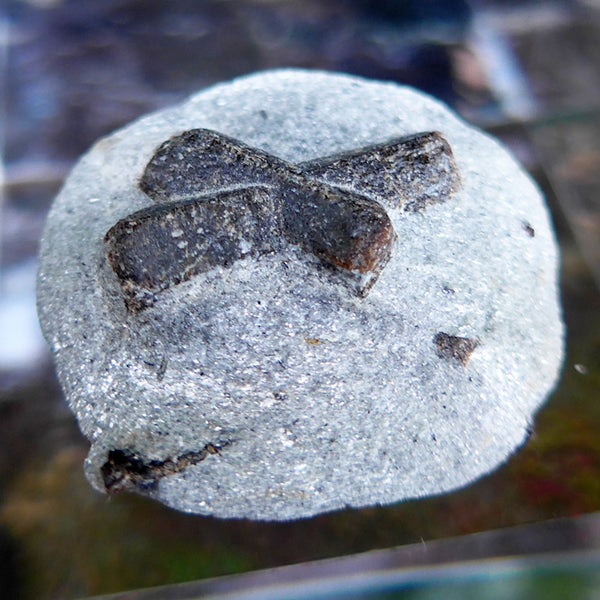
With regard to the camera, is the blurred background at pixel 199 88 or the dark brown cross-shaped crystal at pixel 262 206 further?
the blurred background at pixel 199 88

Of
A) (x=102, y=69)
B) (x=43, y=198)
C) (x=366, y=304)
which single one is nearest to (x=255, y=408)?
(x=366, y=304)

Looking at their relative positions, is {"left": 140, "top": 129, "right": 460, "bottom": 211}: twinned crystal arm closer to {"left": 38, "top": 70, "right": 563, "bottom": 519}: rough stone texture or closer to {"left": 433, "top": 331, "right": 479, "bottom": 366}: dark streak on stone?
{"left": 38, "top": 70, "right": 563, "bottom": 519}: rough stone texture

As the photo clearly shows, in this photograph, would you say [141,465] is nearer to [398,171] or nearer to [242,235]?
[242,235]

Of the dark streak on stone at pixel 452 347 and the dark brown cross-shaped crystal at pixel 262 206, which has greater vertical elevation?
the dark brown cross-shaped crystal at pixel 262 206

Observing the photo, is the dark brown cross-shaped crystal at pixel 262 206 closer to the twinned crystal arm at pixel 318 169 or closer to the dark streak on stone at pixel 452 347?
the twinned crystal arm at pixel 318 169

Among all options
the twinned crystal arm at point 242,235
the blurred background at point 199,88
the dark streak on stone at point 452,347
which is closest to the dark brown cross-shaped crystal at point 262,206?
the twinned crystal arm at point 242,235

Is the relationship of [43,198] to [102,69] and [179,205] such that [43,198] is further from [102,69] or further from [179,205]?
[179,205]

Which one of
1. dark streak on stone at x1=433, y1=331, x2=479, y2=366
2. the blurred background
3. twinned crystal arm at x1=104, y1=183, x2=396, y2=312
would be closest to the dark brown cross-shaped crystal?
twinned crystal arm at x1=104, y1=183, x2=396, y2=312
